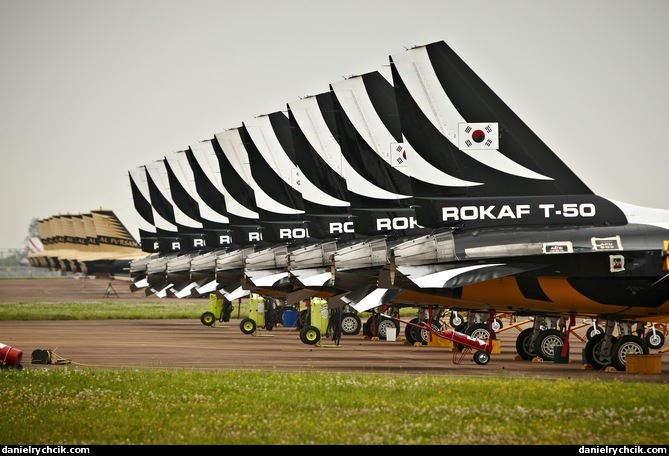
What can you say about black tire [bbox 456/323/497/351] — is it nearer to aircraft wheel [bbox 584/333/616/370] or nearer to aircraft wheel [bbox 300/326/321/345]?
aircraft wheel [bbox 300/326/321/345]

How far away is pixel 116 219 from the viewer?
114625mm

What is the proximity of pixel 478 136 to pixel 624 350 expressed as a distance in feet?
17.0

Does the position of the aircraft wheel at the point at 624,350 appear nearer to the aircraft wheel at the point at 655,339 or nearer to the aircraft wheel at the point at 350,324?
the aircraft wheel at the point at 655,339

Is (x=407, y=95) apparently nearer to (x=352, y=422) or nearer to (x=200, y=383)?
(x=200, y=383)

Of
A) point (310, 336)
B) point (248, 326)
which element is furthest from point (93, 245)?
point (310, 336)

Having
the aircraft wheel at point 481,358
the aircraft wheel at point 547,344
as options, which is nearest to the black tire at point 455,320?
the aircraft wheel at point 547,344

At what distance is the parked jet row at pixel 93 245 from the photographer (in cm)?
10519

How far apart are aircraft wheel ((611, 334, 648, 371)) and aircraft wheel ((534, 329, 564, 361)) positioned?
9.72ft

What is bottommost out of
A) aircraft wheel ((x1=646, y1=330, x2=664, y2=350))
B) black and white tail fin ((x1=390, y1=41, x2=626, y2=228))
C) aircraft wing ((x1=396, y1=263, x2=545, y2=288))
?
aircraft wheel ((x1=646, y1=330, x2=664, y2=350))

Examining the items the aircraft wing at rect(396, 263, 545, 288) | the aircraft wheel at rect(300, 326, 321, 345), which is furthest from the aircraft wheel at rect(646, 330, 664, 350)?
the aircraft wing at rect(396, 263, 545, 288)

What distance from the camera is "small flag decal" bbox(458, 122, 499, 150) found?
21812mm

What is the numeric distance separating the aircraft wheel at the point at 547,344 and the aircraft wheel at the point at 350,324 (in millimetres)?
13178

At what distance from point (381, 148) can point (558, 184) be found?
811cm
